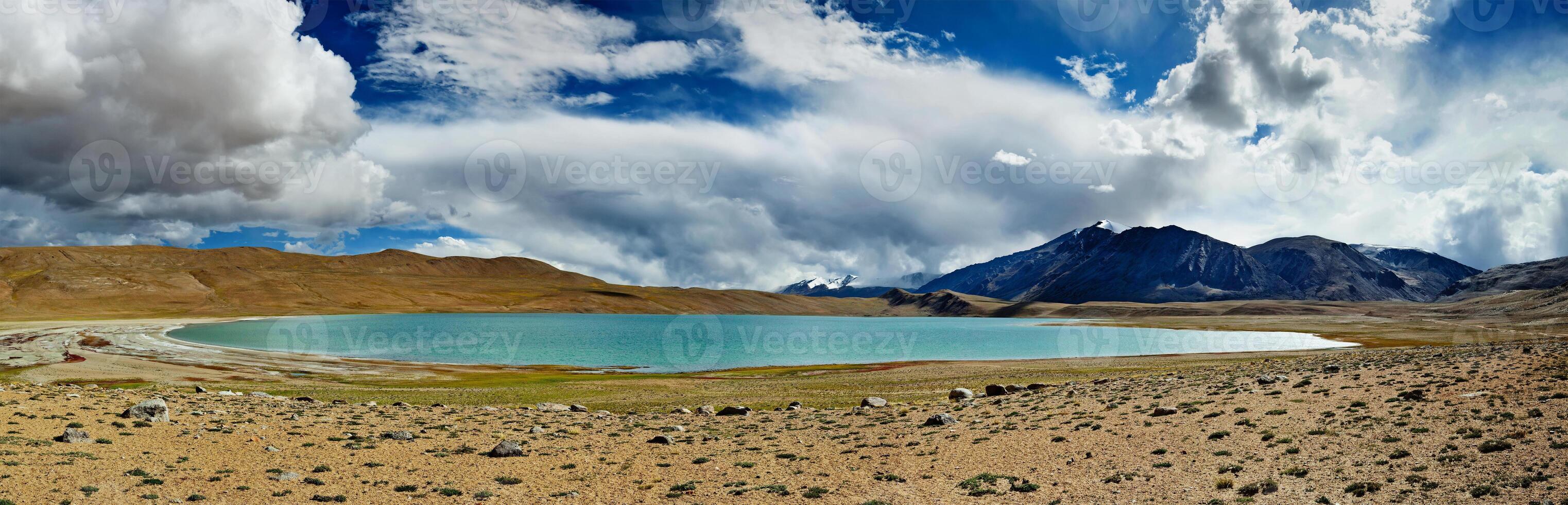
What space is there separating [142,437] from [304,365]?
59.1m

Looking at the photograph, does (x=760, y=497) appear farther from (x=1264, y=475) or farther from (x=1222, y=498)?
(x=1264, y=475)

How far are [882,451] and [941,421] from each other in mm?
6116

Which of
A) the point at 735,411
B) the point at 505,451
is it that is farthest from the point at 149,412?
the point at 735,411

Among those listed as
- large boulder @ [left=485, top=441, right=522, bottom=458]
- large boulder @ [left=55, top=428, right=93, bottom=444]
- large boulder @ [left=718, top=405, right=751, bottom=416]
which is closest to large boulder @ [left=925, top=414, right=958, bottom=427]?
large boulder @ [left=718, top=405, right=751, bottom=416]

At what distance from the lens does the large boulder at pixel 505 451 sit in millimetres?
22609

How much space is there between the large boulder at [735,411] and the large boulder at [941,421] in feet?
31.0

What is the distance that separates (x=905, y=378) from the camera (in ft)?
182

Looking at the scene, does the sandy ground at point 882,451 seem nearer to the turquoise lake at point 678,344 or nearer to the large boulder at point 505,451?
the large boulder at point 505,451

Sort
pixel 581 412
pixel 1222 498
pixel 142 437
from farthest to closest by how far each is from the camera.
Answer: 1. pixel 581 412
2. pixel 142 437
3. pixel 1222 498

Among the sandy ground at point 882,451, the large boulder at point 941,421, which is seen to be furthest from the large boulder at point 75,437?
the large boulder at point 941,421

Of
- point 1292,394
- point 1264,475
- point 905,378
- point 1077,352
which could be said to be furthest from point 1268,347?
point 1264,475

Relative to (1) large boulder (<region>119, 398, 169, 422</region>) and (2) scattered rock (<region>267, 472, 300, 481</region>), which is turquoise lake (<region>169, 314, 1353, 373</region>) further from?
(2) scattered rock (<region>267, 472, 300, 481</region>)

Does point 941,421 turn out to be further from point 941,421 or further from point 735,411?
point 735,411

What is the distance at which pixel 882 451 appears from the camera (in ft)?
77.6
